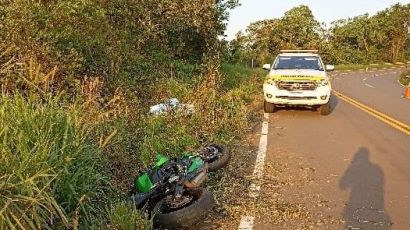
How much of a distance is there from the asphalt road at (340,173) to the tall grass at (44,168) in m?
1.82

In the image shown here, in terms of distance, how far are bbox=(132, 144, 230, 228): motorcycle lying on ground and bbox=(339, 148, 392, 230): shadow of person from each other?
5.15 ft

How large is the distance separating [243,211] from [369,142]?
517 cm

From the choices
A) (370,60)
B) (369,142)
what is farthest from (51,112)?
(370,60)

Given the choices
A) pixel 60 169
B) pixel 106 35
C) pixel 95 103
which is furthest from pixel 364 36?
pixel 60 169

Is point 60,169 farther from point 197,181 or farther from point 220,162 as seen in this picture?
point 220,162

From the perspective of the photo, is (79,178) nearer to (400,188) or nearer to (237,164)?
(237,164)

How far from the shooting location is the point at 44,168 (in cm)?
416

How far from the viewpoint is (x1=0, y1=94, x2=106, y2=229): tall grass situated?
380 centimetres

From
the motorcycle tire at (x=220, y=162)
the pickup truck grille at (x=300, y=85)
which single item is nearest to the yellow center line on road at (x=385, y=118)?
the pickup truck grille at (x=300, y=85)

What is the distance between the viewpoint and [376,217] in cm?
538

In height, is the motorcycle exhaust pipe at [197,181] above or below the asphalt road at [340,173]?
above

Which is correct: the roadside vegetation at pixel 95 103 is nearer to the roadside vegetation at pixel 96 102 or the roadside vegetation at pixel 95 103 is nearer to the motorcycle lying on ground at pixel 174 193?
the roadside vegetation at pixel 96 102

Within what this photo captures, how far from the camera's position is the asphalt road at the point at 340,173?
5348mm

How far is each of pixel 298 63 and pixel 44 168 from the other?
11706mm
